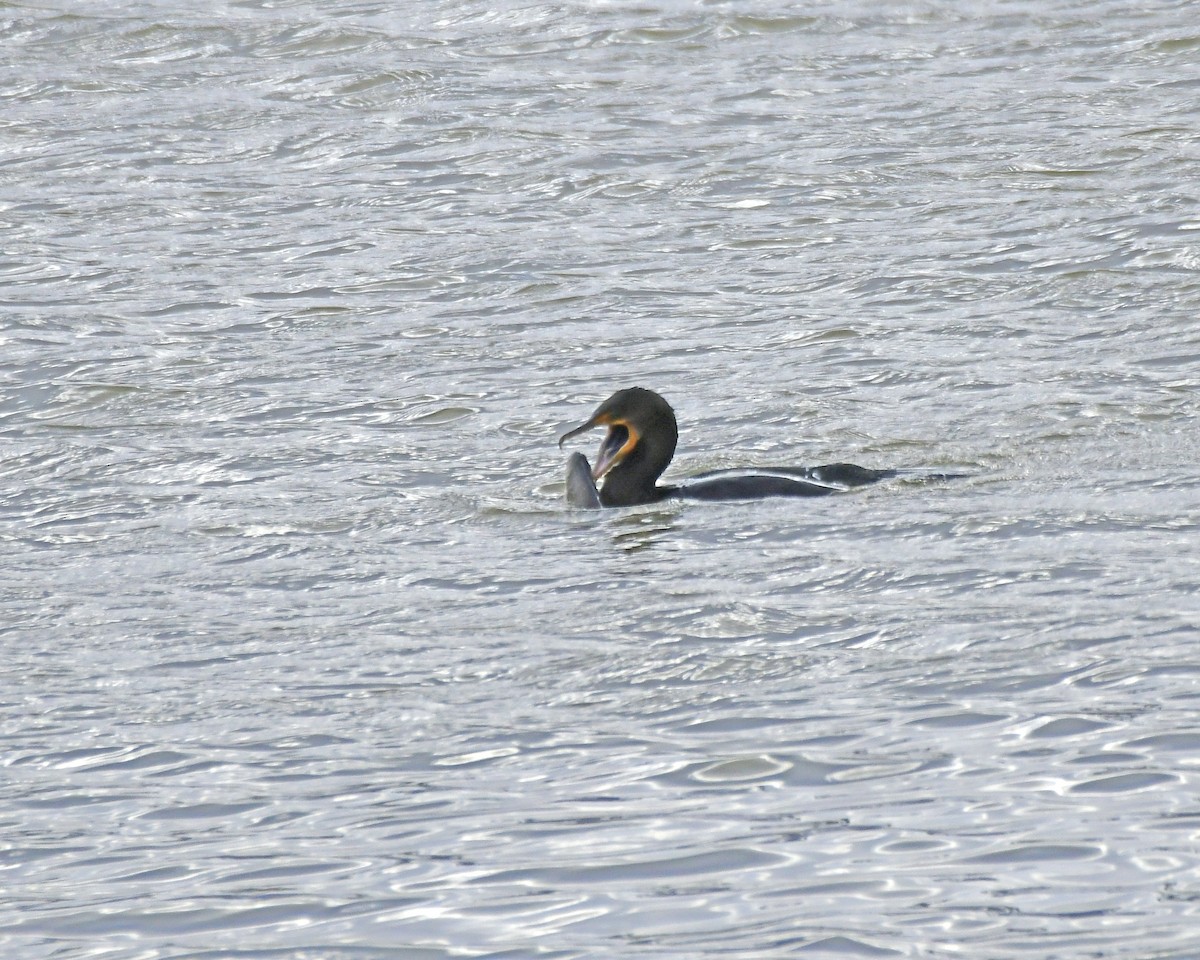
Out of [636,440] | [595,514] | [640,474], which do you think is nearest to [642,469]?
[640,474]

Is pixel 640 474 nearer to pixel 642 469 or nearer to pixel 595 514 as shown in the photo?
pixel 642 469

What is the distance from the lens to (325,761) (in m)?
6.57

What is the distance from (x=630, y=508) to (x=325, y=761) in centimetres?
427

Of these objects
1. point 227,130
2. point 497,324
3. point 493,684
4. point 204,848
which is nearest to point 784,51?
point 227,130

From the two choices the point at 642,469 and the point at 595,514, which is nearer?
the point at 595,514

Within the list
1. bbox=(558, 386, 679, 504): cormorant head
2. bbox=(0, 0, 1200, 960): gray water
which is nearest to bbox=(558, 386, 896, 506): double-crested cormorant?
bbox=(558, 386, 679, 504): cormorant head

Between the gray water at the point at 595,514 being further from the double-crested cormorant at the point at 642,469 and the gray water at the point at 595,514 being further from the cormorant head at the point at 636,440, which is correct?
the cormorant head at the point at 636,440

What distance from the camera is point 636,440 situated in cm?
Result: 1077

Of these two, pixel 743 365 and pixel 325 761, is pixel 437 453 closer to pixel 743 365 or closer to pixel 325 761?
pixel 743 365

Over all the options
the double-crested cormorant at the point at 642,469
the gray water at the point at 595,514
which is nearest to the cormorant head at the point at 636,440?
the double-crested cormorant at the point at 642,469

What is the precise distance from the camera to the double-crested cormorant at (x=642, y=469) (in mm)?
10438

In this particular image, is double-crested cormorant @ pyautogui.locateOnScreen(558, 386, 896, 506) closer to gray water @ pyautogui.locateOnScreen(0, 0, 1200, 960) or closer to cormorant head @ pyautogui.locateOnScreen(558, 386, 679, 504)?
cormorant head @ pyautogui.locateOnScreen(558, 386, 679, 504)

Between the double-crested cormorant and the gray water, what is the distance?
7.5 inches

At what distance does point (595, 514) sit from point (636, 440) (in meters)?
0.48
